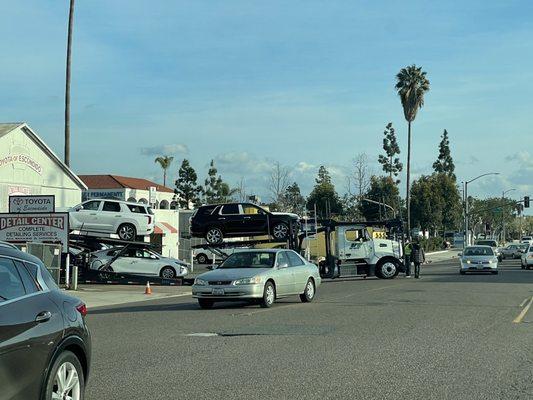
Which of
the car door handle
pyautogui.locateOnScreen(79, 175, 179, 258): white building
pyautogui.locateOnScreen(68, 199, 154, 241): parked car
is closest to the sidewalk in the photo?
pyautogui.locateOnScreen(68, 199, 154, 241): parked car

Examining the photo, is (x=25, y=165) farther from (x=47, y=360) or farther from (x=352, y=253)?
(x=47, y=360)

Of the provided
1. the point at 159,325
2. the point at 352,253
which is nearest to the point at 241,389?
the point at 159,325

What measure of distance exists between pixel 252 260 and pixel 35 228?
12361 millimetres

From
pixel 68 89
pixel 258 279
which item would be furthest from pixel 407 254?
pixel 68 89

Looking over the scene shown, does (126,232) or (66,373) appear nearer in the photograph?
(66,373)

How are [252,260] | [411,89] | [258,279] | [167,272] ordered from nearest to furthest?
[258,279] → [252,260] → [167,272] → [411,89]

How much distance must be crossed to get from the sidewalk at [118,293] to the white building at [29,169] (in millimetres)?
8416

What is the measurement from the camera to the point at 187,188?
3034 inches

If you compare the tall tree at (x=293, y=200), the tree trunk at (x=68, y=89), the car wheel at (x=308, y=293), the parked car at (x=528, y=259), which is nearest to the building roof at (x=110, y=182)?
the tall tree at (x=293, y=200)

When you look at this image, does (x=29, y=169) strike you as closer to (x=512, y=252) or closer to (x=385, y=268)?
(x=385, y=268)

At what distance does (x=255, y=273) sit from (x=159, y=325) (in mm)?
3506

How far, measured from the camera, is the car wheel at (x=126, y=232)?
2761cm

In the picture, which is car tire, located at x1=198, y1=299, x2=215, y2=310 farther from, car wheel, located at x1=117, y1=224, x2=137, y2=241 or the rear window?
the rear window

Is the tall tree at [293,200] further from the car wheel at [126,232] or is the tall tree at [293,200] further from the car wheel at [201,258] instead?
the car wheel at [126,232]
